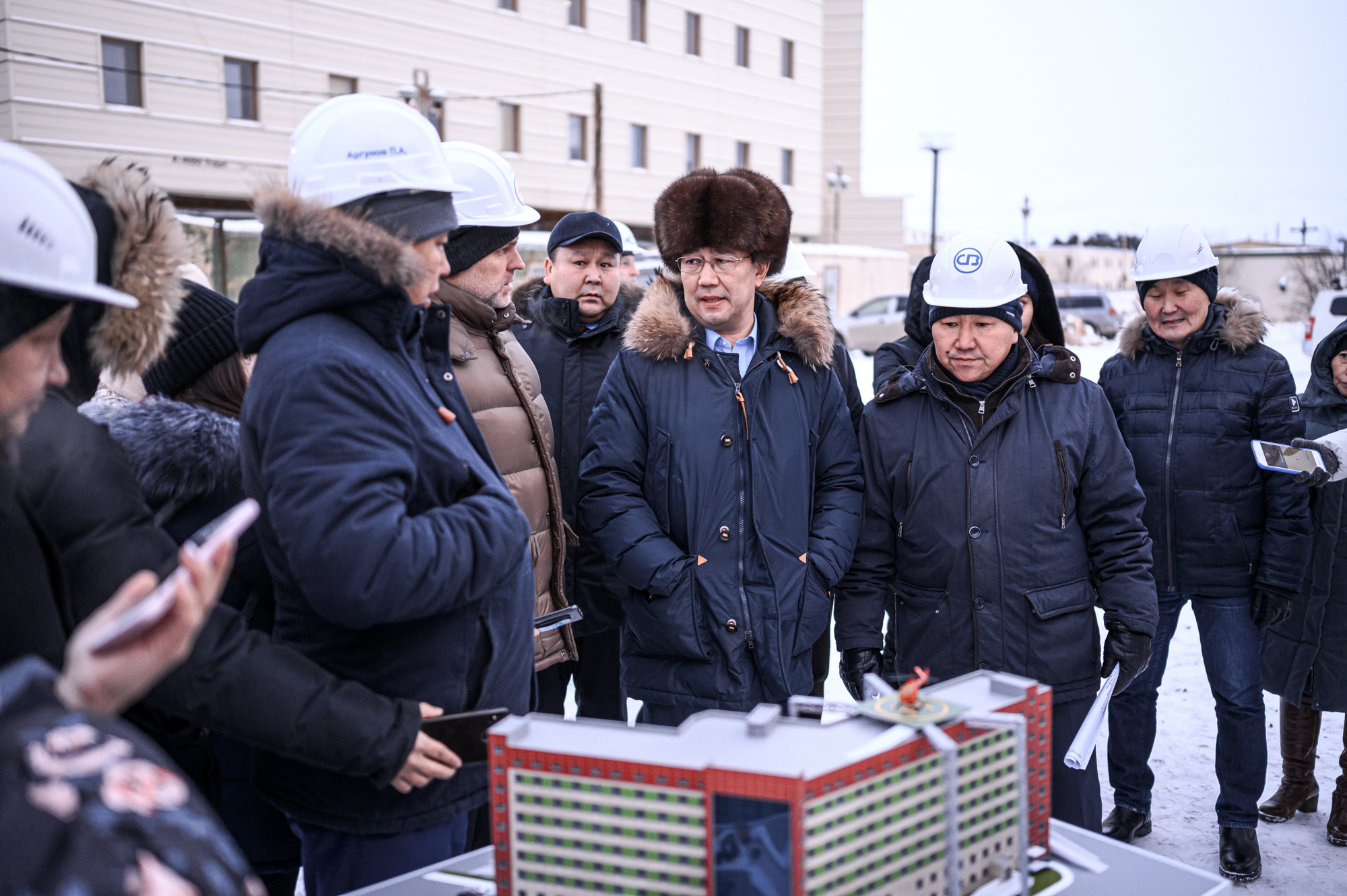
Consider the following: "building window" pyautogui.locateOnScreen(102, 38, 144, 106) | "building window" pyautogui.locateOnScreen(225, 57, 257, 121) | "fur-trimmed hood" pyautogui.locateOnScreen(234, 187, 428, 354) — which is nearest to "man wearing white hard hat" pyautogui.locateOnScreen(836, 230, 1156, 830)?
"fur-trimmed hood" pyautogui.locateOnScreen(234, 187, 428, 354)

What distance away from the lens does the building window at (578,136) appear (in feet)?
101

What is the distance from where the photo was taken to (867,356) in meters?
23.9

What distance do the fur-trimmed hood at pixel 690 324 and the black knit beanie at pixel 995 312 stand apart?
31 centimetres

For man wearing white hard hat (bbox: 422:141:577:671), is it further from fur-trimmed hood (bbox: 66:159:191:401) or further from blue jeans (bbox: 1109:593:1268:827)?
blue jeans (bbox: 1109:593:1268:827)

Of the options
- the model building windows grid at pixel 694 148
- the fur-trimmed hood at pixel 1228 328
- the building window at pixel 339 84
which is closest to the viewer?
the fur-trimmed hood at pixel 1228 328

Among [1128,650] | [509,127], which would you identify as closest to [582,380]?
[1128,650]

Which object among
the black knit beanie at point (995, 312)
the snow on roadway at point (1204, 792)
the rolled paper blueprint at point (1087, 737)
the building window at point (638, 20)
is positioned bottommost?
the snow on roadway at point (1204, 792)

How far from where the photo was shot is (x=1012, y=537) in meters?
2.78

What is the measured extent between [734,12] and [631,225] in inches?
334

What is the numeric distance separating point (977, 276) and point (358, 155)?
1.71 m

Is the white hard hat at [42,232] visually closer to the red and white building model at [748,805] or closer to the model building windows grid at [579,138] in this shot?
Answer: the red and white building model at [748,805]

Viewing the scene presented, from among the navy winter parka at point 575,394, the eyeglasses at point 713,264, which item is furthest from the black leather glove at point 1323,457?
the navy winter parka at point 575,394

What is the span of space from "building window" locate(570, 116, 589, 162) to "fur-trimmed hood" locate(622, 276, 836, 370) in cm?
2919

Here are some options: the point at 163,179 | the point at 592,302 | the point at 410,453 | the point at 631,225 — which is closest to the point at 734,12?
the point at 631,225
